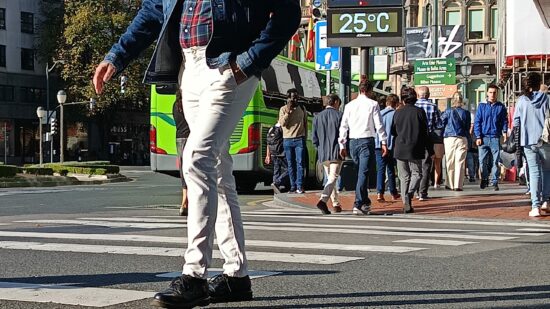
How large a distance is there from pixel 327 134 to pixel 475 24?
46.0 m

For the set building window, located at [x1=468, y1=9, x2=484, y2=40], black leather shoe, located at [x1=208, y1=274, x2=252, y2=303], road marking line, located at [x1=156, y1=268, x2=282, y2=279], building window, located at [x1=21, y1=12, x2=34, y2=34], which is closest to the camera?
black leather shoe, located at [x1=208, y1=274, x2=252, y2=303]

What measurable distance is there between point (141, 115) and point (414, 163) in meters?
74.2

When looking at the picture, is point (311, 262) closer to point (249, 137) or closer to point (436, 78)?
point (249, 137)

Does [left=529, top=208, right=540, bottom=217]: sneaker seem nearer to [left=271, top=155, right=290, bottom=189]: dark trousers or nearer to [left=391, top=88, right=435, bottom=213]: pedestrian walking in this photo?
[left=391, top=88, right=435, bottom=213]: pedestrian walking

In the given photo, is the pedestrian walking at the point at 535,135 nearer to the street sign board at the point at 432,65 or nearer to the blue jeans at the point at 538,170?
Result: the blue jeans at the point at 538,170

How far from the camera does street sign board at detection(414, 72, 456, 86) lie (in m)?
27.3

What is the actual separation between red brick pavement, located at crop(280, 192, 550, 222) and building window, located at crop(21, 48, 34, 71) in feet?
196

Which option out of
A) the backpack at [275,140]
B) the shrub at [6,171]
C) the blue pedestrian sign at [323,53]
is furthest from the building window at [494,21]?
the backpack at [275,140]

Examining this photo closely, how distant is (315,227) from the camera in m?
10.7

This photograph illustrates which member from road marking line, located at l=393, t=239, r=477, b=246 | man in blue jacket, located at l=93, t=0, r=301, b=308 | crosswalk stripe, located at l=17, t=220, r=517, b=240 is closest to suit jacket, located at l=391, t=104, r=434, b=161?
crosswalk stripe, located at l=17, t=220, r=517, b=240

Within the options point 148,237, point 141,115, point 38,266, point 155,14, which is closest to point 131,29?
point 155,14

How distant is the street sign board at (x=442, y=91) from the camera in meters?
26.9

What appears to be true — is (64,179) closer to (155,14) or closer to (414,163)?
(414,163)

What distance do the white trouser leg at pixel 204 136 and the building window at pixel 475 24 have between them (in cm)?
5474
